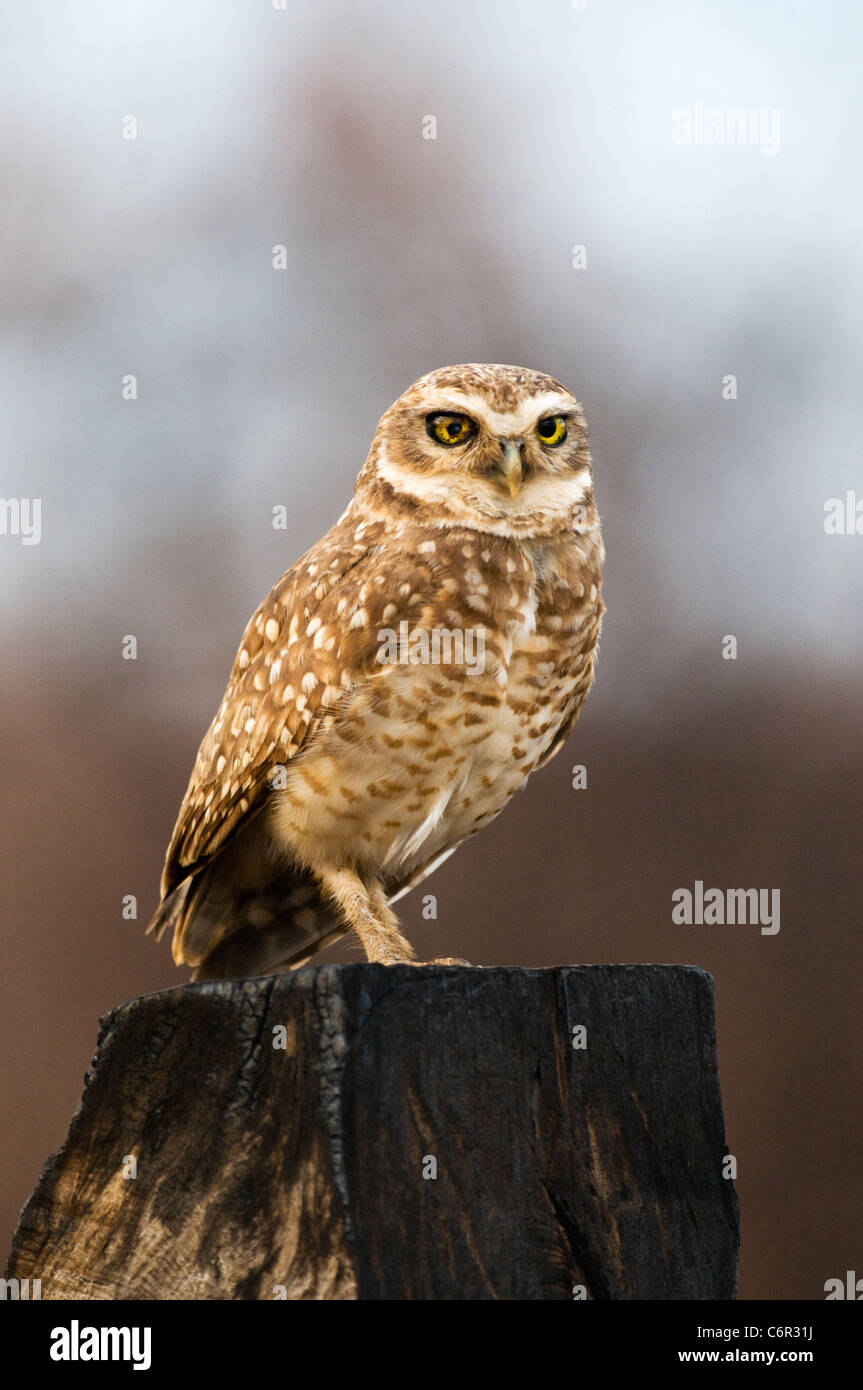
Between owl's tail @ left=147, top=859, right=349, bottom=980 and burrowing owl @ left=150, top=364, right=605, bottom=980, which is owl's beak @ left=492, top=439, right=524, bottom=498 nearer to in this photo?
burrowing owl @ left=150, top=364, right=605, bottom=980

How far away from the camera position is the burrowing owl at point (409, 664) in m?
2.96

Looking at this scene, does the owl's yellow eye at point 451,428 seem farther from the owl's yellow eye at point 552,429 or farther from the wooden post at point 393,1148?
the wooden post at point 393,1148

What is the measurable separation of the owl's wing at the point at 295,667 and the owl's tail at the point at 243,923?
0.08 m

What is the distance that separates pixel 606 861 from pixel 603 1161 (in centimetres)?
278

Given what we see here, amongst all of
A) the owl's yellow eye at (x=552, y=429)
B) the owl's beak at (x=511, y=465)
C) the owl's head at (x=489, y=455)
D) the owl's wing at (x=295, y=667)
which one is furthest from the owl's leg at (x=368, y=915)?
the owl's yellow eye at (x=552, y=429)

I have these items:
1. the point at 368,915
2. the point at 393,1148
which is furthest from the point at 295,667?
the point at 393,1148

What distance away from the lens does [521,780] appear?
3.27 m

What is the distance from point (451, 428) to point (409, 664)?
0.61 meters

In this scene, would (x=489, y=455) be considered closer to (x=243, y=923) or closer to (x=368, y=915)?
(x=368, y=915)

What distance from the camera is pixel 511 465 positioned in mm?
3004
